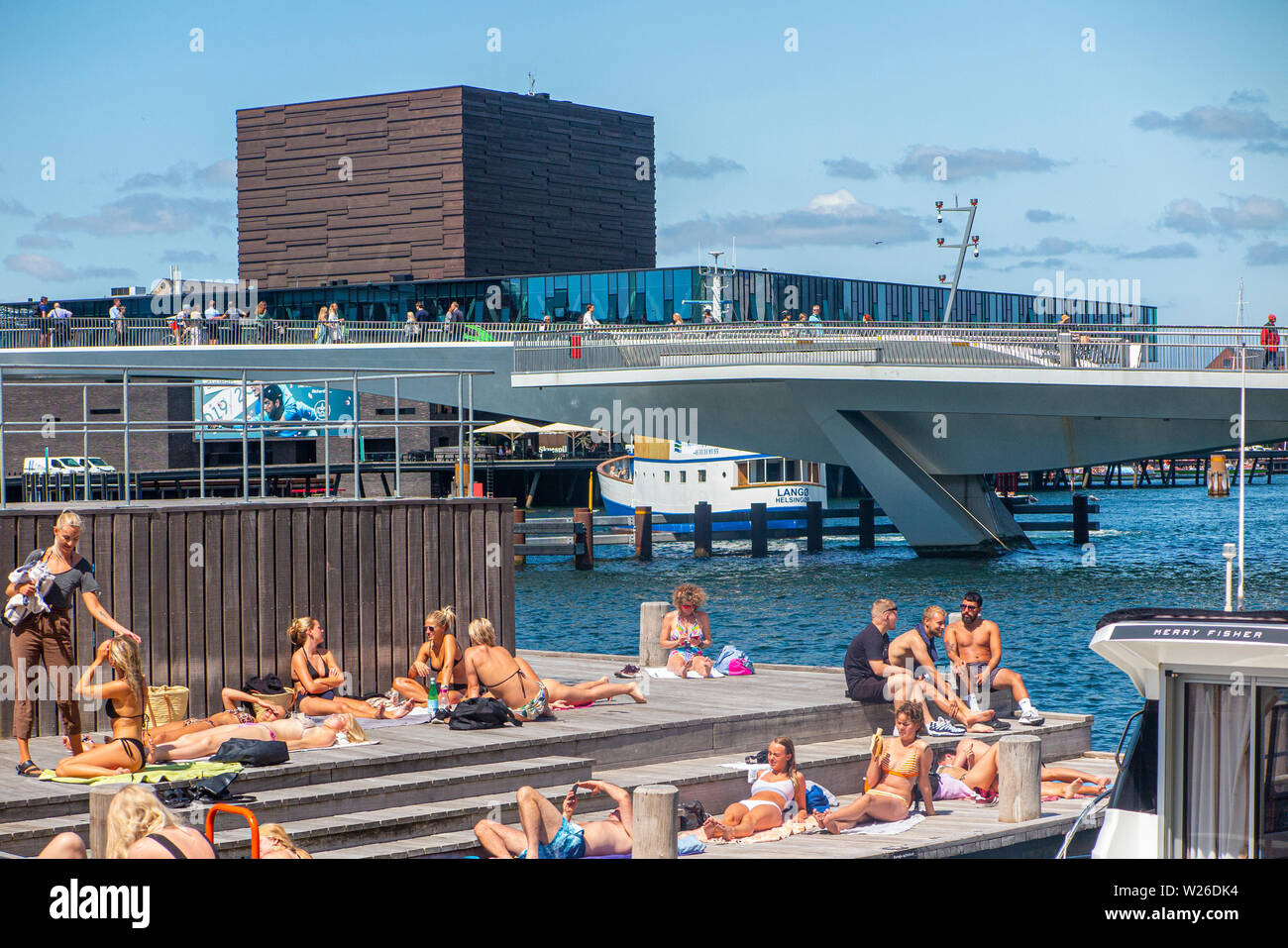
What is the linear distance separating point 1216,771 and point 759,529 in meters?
41.2

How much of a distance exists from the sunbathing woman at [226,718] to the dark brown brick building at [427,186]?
250ft

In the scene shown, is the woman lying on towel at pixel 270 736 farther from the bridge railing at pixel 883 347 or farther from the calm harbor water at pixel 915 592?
the bridge railing at pixel 883 347

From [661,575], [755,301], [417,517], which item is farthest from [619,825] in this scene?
[755,301]

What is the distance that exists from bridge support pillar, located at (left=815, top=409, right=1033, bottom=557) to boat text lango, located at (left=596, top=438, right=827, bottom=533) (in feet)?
24.3

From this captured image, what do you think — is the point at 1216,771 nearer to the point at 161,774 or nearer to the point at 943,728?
the point at 161,774

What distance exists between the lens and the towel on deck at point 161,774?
9758mm

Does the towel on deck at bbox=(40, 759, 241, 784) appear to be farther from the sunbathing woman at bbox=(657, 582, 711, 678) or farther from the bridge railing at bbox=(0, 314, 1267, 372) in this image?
the bridge railing at bbox=(0, 314, 1267, 372)

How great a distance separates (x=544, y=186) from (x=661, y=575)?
180 feet

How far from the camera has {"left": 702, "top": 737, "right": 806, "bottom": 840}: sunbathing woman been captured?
1102cm

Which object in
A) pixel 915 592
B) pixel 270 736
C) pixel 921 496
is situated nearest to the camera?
pixel 270 736

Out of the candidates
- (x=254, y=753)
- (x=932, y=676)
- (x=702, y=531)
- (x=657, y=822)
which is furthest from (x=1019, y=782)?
(x=702, y=531)

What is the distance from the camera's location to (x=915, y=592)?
114 ft

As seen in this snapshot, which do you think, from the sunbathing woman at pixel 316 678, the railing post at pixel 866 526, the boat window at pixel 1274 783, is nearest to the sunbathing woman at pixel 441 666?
the sunbathing woman at pixel 316 678
